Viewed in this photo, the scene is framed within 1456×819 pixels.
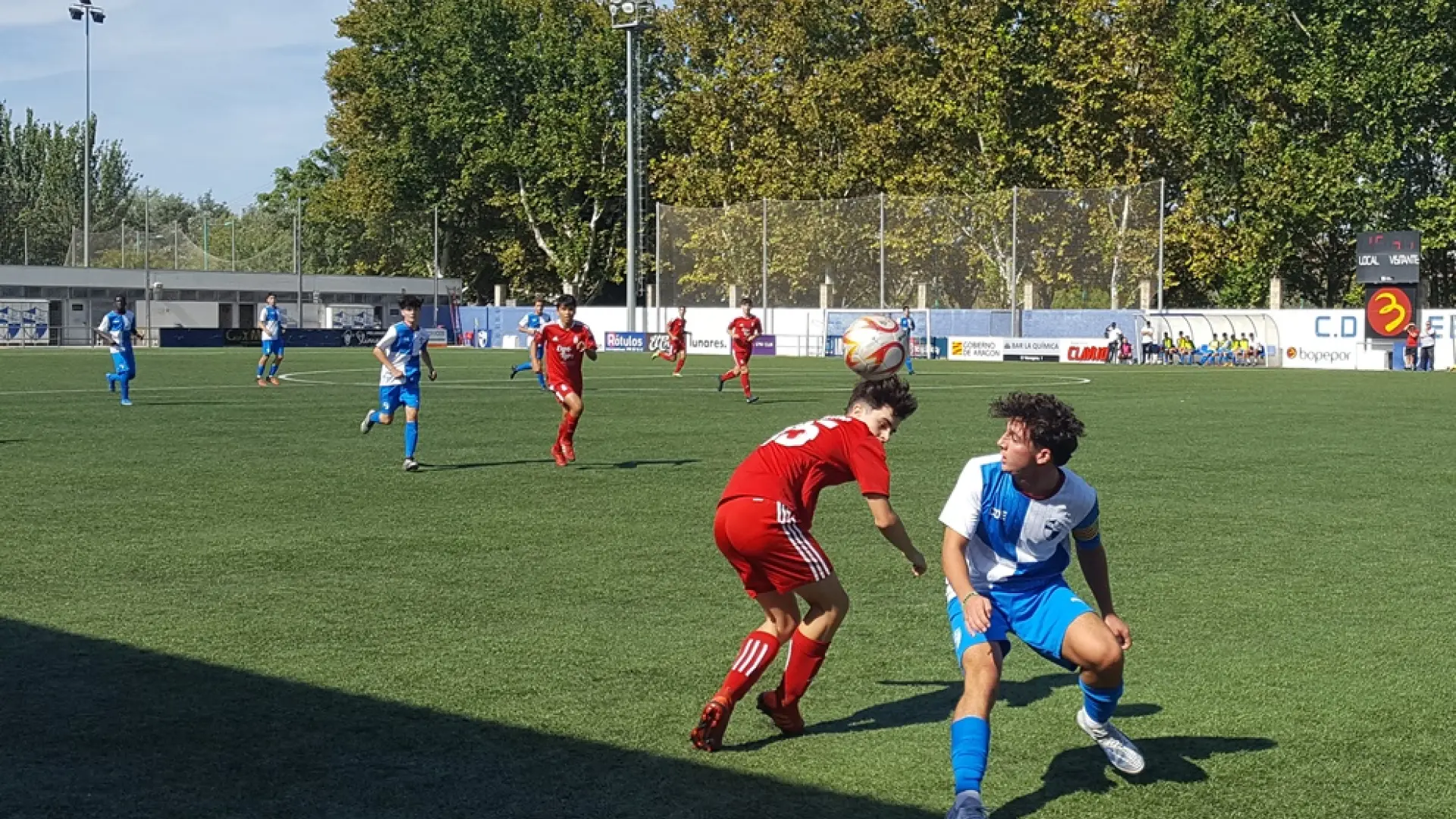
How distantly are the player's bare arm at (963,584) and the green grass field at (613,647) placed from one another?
68 centimetres

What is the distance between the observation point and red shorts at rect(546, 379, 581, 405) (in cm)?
1745

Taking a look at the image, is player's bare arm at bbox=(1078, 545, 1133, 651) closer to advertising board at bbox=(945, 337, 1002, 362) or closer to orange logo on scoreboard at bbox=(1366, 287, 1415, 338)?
orange logo on scoreboard at bbox=(1366, 287, 1415, 338)

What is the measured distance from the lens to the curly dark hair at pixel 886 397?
6039 mm

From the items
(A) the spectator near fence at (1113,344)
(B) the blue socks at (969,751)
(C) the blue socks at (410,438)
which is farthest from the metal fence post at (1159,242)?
(B) the blue socks at (969,751)

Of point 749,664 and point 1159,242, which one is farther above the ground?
point 1159,242

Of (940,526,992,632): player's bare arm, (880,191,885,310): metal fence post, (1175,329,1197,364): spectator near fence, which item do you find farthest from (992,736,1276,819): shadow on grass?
(880,191,885,310): metal fence post

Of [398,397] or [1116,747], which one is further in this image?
[398,397]

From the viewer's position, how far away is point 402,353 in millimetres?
16734

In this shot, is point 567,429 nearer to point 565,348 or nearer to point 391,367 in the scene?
point 565,348

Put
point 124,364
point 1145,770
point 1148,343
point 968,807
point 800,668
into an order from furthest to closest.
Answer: point 1148,343
point 124,364
point 800,668
point 1145,770
point 968,807

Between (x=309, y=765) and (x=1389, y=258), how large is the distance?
49014mm

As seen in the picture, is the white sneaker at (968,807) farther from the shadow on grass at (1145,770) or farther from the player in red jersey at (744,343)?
the player in red jersey at (744,343)

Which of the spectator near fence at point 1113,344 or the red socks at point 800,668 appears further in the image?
→ the spectator near fence at point 1113,344

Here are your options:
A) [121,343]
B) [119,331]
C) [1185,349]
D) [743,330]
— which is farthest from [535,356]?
[1185,349]
